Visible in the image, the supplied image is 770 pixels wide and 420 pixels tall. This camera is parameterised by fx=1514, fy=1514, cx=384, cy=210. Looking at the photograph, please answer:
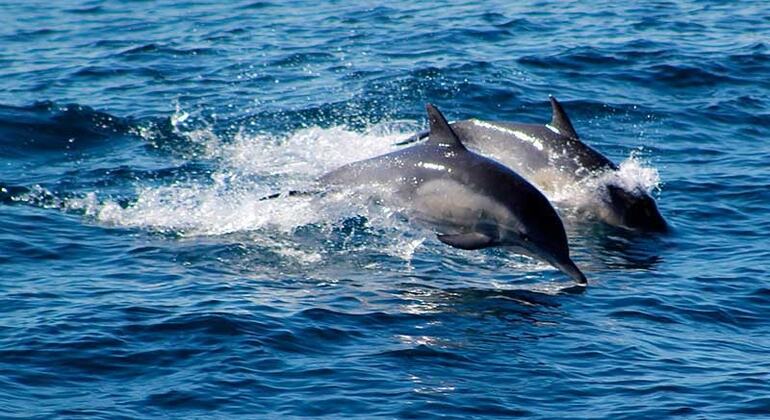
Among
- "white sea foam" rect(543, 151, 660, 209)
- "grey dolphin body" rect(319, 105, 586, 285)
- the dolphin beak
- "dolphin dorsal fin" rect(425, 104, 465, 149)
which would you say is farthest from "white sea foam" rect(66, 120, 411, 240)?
"white sea foam" rect(543, 151, 660, 209)

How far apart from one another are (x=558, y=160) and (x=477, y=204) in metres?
3.62

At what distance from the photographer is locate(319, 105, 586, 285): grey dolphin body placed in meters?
15.6

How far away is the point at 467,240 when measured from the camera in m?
15.4

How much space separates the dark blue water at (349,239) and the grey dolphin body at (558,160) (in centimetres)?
51

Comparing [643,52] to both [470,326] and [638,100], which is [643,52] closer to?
[638,100]

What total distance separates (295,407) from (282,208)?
237 inches

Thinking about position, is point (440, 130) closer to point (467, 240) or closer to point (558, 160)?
point (467, 240)

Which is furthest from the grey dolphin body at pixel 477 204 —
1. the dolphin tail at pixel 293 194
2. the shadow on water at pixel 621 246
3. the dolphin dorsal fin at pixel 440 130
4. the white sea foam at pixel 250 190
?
the dolphin tail at pixel 293 194

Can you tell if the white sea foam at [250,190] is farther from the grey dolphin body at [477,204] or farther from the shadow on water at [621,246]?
the shadow on water at [621,246]

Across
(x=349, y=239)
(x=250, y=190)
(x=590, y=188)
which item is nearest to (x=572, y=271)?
(x=349, y=239)

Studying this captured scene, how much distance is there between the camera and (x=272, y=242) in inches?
664

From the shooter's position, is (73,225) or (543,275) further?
(73,225)

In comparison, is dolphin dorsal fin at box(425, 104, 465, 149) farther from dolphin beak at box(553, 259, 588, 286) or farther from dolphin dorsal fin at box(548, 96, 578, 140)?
dolphin dorsal fin at box(548, 96, 578, 140)

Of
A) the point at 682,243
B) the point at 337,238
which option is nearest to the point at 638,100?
the point at 682,243
